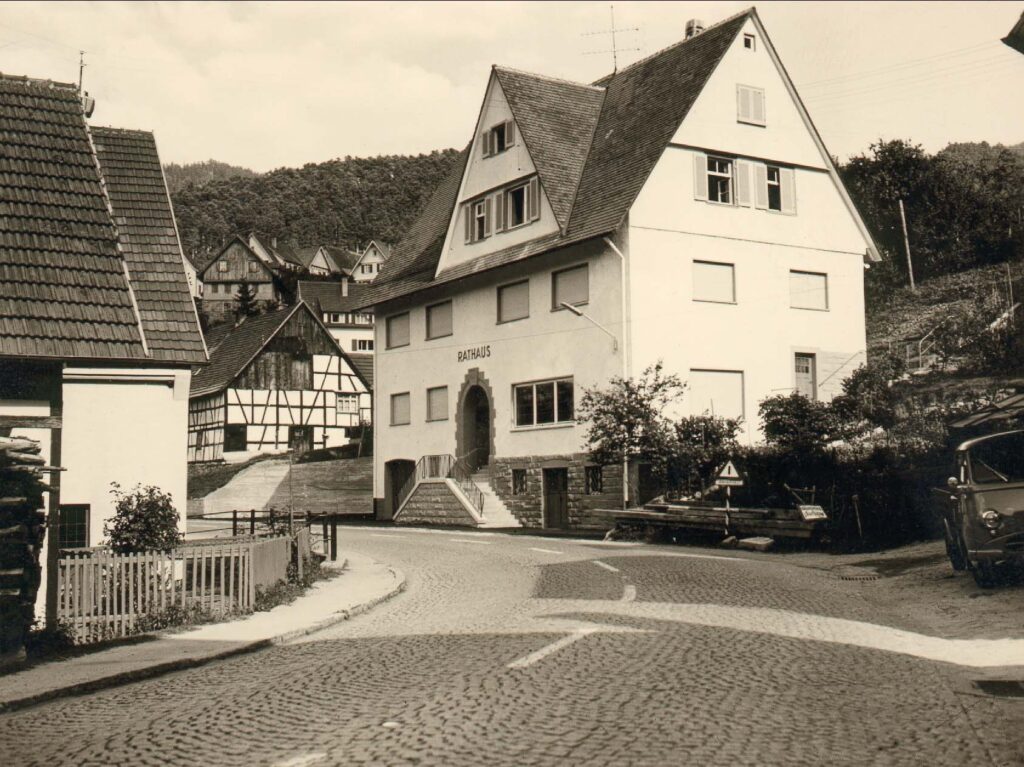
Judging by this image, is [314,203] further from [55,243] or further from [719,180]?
[55,243]

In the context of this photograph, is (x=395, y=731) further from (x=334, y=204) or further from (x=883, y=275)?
(x=334, y=204)

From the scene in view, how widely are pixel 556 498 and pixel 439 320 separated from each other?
9511 mm

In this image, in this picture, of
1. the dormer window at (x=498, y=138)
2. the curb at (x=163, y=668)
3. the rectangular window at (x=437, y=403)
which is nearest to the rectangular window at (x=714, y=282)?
the dormer window at (x=498, y=138)

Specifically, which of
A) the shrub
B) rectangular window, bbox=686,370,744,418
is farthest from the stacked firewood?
rectangular window, bbox=686,370,744,418

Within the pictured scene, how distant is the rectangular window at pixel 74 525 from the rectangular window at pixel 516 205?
2122cm

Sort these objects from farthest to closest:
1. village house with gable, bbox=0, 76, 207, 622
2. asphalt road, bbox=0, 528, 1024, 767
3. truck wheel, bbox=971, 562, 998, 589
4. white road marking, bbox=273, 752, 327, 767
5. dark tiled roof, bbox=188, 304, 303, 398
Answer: dark tiled roof, bbox=188, 304, 303, 398, truck wheel, bbox=971, 562, 998, 589, village house with gable, bbox=0, 76, 207, 622, asphalt road, bbox=0, 528, 1024, 767, white road marking, bbox=273, 752, 327, 767

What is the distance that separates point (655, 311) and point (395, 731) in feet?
87.6

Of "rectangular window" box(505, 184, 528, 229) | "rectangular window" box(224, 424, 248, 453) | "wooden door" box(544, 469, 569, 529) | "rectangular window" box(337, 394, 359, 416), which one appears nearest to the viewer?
"wooden door" box(544, 469, 569, 529)

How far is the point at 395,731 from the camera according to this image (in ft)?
24.5

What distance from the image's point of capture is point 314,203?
176 metres

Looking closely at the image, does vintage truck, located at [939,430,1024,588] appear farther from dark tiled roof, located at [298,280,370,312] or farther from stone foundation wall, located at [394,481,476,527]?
dark tiled roof, located at [298,280,370,312]

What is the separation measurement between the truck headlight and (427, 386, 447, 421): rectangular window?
91.7 ft

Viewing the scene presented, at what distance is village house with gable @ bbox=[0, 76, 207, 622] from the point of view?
48.3 ft

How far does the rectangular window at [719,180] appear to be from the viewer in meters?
35.1
